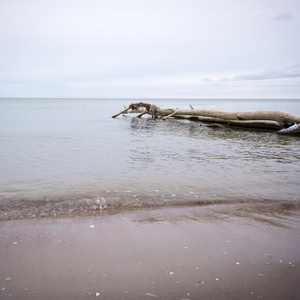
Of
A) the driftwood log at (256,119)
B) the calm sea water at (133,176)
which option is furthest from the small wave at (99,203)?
the driftwood log at (256,119)

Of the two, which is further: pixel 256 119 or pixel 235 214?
pixel 256 119

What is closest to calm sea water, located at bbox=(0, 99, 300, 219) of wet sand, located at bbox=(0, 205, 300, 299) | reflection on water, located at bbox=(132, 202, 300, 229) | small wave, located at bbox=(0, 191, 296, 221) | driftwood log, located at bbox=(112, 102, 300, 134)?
small wave, located at bbox=(0, 191, 296, 221)

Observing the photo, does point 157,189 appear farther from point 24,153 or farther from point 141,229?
point 24,153

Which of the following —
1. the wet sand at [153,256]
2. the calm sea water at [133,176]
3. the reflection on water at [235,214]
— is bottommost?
the calm sea water at [133,176]

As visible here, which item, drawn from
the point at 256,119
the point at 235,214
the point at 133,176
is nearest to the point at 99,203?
the point at 133,176

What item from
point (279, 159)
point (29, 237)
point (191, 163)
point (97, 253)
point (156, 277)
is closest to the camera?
point (156, 277)

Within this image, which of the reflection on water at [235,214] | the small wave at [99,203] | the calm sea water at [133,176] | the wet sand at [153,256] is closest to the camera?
the wet sand at [153,256]

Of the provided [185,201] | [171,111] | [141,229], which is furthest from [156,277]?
[171,111]

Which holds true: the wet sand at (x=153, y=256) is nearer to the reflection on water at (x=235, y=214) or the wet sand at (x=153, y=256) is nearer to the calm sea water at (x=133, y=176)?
the reflection on water at (x=235, y=214)

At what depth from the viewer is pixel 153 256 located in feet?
Result: 9.55

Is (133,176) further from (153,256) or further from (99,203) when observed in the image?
(153,256)

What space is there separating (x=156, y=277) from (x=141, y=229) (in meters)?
1.03

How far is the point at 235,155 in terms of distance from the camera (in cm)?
897

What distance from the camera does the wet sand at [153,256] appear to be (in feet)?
7.78
